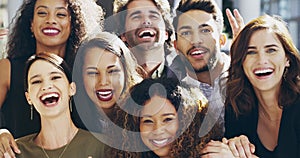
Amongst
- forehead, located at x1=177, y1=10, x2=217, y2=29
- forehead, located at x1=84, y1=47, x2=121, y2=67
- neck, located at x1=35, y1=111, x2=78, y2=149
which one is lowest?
neck, located at x1=35, y1=111, x2=78, y2=149

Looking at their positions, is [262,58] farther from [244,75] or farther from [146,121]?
[146,121]

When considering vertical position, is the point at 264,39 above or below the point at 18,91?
above

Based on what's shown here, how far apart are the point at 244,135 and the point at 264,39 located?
0.40m

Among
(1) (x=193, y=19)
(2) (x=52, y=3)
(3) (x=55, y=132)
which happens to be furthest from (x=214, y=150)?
(2) (x=52, y=3)

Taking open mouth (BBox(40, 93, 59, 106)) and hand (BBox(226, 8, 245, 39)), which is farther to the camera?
hand (BBox(226, 8, 245, 39))

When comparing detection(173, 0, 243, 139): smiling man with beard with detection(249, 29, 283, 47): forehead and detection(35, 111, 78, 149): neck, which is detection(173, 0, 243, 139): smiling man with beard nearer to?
detection(249, 29, 283, 47): forehead

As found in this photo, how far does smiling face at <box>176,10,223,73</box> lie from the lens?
2.64 m

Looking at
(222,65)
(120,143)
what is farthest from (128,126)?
(222,65)

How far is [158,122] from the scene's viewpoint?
2.60 meters

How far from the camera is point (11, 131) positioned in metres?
2.64

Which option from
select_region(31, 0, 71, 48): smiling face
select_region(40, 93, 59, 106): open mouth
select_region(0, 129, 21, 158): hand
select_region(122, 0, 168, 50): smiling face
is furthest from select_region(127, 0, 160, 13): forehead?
select_region(0, 129, 21, 158): hand

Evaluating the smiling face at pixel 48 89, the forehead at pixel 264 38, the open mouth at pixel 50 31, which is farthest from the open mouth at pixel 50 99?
the forehead at pixel 264 38

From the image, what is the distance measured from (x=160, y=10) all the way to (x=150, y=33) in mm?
102

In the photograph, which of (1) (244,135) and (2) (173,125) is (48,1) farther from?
(1) (244,135)
